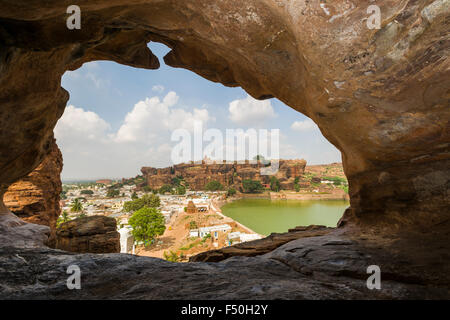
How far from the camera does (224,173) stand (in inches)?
3027

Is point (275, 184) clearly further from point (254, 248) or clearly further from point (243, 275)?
point (243, 275)

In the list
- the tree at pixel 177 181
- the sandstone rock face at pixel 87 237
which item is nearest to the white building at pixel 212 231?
the sandstone rock face at pixel 87 237

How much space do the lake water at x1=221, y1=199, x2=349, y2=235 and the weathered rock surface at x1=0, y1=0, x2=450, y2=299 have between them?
95.9ft

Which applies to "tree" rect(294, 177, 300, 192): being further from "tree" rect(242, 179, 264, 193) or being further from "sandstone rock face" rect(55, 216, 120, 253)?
"sandstone rock face" rect(55, 216, 120, 253)

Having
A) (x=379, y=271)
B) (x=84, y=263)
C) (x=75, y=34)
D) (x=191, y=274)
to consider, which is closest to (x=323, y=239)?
(x=379, y=271)

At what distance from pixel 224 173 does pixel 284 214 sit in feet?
118

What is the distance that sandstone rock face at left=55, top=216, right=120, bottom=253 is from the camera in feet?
23.9

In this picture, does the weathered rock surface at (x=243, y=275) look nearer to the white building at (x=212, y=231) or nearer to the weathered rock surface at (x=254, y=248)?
the weathered rock surface at (x=254, y=248)

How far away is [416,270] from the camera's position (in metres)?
2.58

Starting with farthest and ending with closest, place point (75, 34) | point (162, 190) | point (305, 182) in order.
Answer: point (162, 190), point (305, 182), point (75, 34)

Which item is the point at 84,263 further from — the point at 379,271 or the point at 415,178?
the point at 415,178

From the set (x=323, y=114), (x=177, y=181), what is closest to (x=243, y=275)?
(x=323, y=114)
